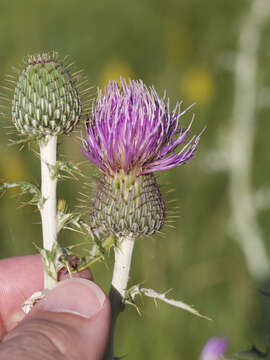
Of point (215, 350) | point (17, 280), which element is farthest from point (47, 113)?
point (215, 350)

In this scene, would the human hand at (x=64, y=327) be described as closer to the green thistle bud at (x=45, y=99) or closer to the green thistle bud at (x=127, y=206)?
the green thistle bud at (x=127, y=206)

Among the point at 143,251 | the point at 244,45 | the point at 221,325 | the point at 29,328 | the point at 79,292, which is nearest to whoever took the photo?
the point at 29,328

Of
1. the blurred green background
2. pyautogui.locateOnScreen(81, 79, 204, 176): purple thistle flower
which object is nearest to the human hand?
pyautogui.locateOnScreen(81, 79, 204, 176): purple thistle flower

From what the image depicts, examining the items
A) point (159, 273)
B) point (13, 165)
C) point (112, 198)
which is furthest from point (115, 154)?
point (13, 165)

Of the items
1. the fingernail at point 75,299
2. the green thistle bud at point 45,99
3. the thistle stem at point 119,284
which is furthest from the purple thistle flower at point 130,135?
the fingernail at point 75,299

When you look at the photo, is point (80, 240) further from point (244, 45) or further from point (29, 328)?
point (244, 45)
